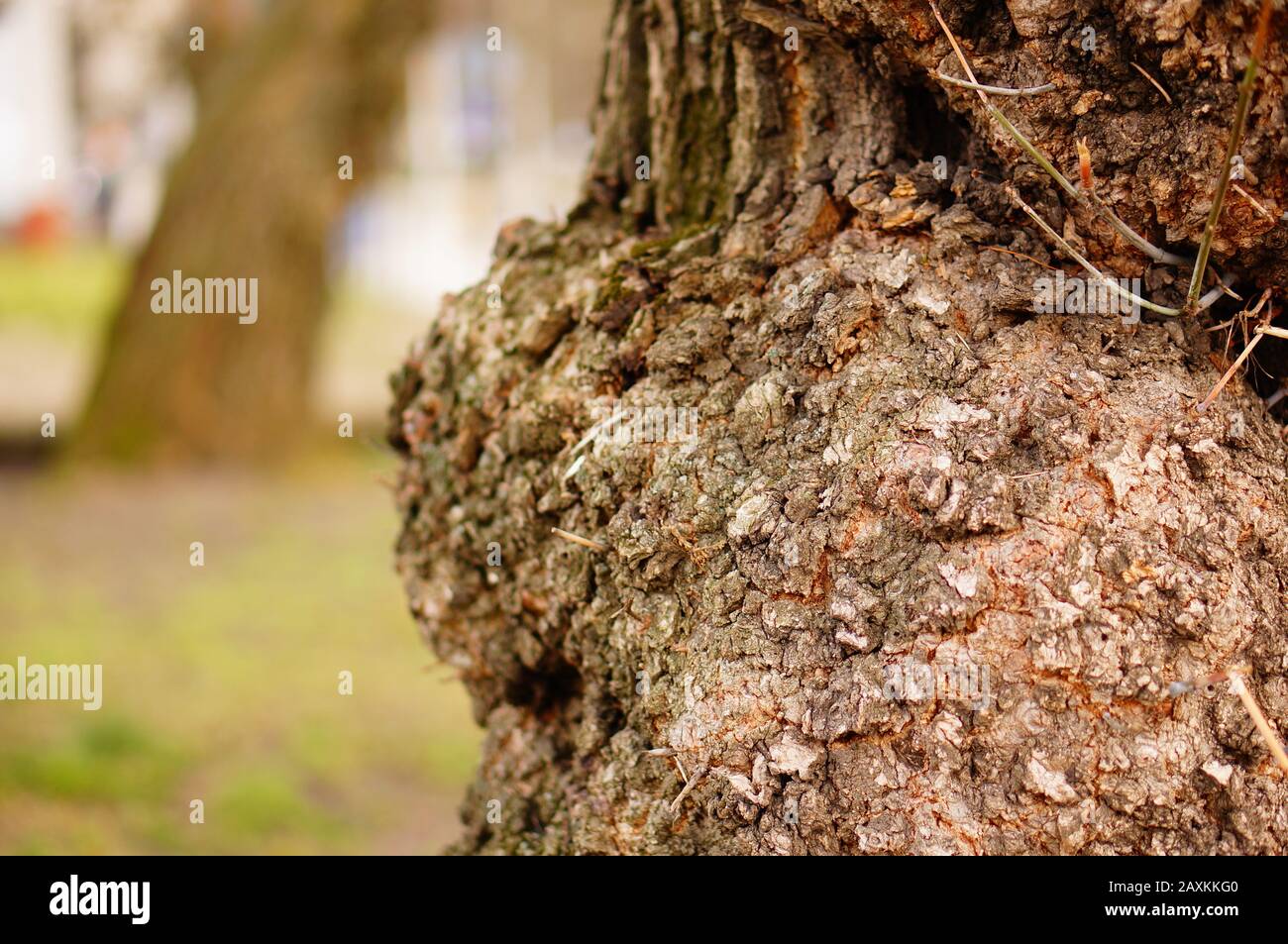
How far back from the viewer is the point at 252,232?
858cm

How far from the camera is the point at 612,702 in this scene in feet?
7.36

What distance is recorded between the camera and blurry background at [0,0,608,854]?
456cm

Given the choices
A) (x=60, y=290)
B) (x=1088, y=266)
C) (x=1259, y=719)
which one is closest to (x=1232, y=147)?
(x=1088, y=266)

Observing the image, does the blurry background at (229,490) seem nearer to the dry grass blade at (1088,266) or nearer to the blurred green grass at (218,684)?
the blurred green grass at (218,684)

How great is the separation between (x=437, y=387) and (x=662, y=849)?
110 cm

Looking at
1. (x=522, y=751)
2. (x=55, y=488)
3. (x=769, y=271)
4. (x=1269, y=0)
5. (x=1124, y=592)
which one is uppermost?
(x=1269, y=0)

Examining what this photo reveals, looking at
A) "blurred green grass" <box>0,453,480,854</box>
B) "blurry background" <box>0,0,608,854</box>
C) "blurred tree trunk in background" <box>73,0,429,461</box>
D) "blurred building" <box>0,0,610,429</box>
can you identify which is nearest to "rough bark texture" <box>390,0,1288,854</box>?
→ "blurred green grass" <box>0,453,480,854</box>

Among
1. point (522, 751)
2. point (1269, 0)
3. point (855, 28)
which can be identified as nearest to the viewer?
point (1269, 0)

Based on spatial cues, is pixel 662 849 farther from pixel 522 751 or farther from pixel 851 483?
pixel 851 483

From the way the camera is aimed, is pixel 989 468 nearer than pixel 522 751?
Yes

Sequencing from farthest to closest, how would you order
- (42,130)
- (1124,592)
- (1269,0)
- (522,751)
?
(42,130) → (522,751) → (1124,592) → (1269,0)

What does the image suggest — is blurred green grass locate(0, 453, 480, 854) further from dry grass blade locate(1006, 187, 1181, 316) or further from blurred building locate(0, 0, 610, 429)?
blurred building locate(0, 0, 610, 429)

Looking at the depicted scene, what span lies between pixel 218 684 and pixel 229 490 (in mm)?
3488
